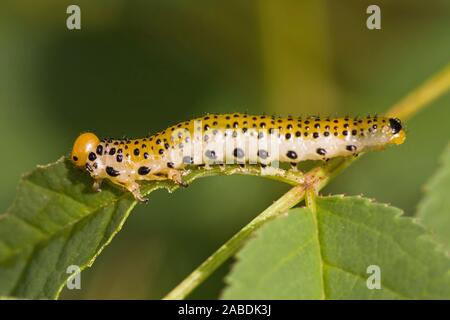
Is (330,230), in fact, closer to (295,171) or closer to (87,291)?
(295,171)

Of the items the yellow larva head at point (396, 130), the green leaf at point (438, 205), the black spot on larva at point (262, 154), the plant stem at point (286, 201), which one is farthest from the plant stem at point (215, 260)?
the green leaf at point (438, 205)

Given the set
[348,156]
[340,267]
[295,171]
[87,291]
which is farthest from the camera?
[87,291]

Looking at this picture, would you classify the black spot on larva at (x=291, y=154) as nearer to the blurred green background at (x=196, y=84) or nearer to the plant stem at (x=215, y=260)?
the plant stem at (x=215, y=260)

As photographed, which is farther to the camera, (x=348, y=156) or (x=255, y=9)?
(x=255, y=9)

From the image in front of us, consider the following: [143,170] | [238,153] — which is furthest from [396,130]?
[143,170]
